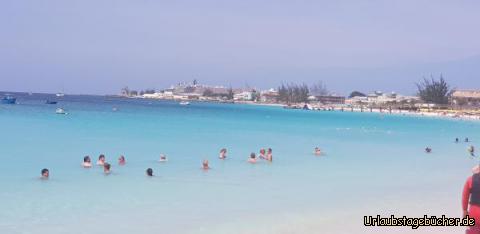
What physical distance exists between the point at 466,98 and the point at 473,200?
412 ft

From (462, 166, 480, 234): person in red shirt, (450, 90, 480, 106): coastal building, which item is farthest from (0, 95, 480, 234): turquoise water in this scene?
(450, 90, 480, 106): coastal building

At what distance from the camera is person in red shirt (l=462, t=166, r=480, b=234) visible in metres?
6.39

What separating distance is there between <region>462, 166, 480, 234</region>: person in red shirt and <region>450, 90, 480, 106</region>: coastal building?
121 m

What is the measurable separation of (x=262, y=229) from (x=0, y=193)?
21.7ft

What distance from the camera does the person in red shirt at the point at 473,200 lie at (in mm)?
6395

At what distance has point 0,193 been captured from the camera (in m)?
13.3

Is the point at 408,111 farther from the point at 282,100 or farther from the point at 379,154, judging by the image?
the point at 379,154

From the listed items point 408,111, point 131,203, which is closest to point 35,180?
point 131,203

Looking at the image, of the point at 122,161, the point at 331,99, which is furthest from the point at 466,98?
the point at 122,161

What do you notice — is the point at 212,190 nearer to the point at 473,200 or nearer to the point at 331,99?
the point at 473,200

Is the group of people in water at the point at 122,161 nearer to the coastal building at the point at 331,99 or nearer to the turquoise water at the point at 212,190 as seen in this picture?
the turquoise water at the point at 212,190

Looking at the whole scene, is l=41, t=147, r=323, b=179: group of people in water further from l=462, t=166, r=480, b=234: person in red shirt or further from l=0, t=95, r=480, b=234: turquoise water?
l=462, t=166, r=480, b=234: person in red shirt

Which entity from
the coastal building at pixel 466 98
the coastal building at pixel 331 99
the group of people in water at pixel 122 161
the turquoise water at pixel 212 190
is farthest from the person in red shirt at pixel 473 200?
the coastal building at pixel 331 99

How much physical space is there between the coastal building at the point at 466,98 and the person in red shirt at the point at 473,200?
12118 cm
